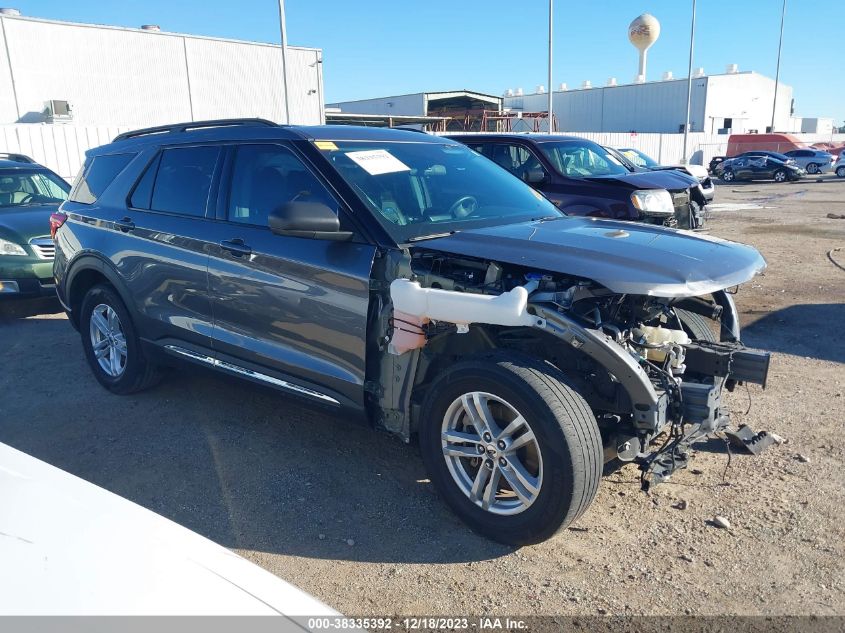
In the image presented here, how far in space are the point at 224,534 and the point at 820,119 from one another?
86.2 meters

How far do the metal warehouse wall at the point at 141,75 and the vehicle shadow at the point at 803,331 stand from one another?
947 inches

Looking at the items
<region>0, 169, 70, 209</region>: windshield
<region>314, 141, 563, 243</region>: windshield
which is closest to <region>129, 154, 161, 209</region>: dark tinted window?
<region>314, 141, 563, 243</region>: windshield

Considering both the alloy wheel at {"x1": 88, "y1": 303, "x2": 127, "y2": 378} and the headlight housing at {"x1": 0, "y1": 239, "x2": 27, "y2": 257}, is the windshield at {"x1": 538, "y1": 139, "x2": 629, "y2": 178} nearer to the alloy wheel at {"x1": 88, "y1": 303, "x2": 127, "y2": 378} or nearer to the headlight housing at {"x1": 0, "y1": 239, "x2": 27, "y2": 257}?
the alloy wheel at {"x1": 88, "y1": 303, "x2": 127, "y2": 378}

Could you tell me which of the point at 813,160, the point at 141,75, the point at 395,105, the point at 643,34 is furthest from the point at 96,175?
the point at 643,34

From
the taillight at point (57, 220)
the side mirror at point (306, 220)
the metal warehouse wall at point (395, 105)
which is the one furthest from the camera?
the metal warehouse wall at point (395, 105)

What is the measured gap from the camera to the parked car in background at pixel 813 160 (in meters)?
34.9

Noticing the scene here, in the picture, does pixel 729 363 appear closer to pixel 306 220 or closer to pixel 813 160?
pixel 306 220

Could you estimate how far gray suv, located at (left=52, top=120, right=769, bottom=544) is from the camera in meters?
2.99

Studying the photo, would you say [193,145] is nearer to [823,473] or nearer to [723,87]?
[823,473]

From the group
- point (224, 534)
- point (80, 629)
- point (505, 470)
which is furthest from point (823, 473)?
point (80, 629)

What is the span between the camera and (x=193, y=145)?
4.57m

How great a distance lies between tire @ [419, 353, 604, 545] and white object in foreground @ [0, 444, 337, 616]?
141 centimetres

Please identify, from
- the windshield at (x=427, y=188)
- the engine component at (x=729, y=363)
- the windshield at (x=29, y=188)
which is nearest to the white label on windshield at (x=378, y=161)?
the windshield at (x=427, y=188)

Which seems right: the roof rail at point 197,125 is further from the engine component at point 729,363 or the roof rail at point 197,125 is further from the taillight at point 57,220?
the engine component at point 729,363
